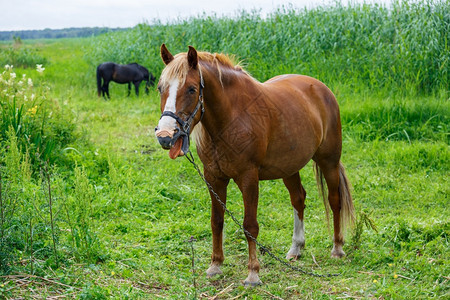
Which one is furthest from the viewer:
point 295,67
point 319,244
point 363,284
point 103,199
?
point 295,67

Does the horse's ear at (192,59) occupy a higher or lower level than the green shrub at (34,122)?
higher

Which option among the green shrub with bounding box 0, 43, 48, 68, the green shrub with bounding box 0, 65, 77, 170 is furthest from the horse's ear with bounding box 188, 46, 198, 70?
the green shrub with bounding box 0, 43, 48, 68

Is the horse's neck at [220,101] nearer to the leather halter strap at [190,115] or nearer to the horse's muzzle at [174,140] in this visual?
the leather halter strap at [190,115]

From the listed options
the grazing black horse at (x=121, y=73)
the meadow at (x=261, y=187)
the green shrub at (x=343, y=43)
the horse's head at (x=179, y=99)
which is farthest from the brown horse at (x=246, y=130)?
the grazing black horse at (x=121, y=73)

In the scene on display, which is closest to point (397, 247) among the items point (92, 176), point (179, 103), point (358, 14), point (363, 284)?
point (363, 284)

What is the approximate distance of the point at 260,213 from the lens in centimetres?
584

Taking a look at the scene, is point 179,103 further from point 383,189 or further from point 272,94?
point 383,189

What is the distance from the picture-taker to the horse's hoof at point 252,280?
4.03 meters

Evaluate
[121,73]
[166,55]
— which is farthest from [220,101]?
[121,73]

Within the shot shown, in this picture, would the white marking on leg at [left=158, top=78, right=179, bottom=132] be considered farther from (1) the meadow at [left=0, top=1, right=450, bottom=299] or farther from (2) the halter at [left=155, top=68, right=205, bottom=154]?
(1) the meadow at [left=0, top=1, right=450, bottom=299]

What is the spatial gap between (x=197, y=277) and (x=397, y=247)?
1.94 meters

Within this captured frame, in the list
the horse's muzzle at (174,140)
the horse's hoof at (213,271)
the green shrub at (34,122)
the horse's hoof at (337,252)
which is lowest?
the horse's hoof at (337,252)

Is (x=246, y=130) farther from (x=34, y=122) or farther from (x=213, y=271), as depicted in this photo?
(x=34, y=122)

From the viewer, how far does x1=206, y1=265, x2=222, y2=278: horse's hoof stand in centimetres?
426
